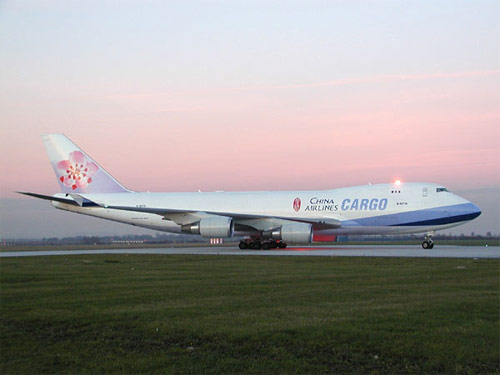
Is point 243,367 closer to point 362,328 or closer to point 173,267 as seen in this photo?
point 362,328

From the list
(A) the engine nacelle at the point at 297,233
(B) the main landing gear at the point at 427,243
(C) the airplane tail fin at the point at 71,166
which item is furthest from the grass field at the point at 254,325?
(C) the airplane tail fin at the point at 71,166

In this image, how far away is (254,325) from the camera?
951cm

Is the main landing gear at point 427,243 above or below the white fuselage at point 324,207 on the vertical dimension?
below

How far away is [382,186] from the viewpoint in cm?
3594

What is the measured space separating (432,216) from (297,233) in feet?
25.9

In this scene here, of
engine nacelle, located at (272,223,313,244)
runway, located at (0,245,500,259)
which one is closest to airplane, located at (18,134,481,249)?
engine nacelle, located at (272,223,313,244)

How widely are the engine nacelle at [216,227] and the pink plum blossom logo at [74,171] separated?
11348 mm

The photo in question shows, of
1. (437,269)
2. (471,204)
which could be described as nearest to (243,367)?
(437,269)

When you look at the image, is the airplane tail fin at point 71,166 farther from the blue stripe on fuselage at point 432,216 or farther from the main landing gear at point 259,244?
the blue stripe on fuselage at point 432,216

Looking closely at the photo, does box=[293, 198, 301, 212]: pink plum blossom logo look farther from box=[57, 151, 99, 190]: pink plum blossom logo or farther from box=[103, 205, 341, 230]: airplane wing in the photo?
box=[57, 151, 99, 190]: pink plum blossom logo

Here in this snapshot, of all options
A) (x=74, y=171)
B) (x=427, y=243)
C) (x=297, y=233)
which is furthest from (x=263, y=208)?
(x=74, y=171)

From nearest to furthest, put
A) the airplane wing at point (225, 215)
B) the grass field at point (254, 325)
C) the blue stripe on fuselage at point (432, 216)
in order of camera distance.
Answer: the grass field at point (254, 325)
the blue stripe on fuselage at point (432, 216)
the airplane wing at point (225, 215)

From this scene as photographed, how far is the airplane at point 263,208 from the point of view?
34188 mm

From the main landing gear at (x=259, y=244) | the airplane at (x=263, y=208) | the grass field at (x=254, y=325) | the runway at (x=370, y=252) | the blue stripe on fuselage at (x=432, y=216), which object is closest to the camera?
the grass field at (x=254, y=325)
